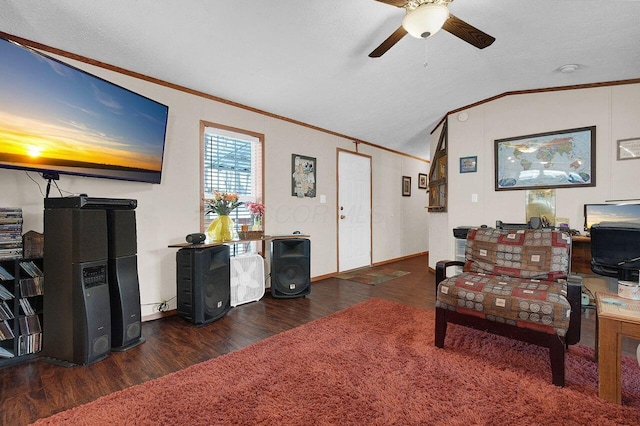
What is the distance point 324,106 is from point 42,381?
3661 mm

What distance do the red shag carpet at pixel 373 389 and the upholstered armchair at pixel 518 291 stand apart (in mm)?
209

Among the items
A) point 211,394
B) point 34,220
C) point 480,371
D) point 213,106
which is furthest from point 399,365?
point 213,106

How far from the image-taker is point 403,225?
258 inches

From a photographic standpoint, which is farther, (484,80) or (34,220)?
(484,80)

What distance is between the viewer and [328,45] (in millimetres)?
2473

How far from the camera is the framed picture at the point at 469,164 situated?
4.29 meters

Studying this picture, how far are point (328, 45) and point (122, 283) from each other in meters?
2.57

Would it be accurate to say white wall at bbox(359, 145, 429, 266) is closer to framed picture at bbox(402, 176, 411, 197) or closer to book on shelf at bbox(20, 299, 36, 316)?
framed picture at bbox(402, 176, 411, 197)

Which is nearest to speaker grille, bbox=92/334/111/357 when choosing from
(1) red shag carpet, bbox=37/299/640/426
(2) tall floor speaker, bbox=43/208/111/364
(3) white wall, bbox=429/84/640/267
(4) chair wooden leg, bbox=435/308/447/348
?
(2) tall floor speaker, bbox=43/208/111/364

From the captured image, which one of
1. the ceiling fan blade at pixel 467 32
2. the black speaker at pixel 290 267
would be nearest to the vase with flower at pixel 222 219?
the black speaker at pixel 290 267

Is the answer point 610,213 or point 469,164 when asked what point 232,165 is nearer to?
point 469,164

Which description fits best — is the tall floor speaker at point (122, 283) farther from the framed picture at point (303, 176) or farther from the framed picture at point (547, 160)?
the framed picture at point (547, 160)

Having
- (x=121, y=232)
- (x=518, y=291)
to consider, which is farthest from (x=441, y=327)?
(x=121, y=232)

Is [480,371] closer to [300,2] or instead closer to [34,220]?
[300,2]
